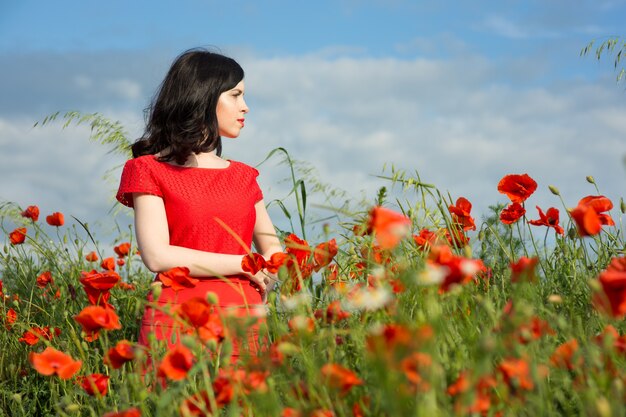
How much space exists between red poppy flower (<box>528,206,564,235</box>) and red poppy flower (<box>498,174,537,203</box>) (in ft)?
0.54

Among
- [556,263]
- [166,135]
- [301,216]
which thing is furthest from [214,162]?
[556,263]

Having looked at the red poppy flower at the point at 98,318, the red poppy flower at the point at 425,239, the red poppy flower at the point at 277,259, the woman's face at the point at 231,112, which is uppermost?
the woman's face at the point at 231,112

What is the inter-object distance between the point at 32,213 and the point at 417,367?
353 cm

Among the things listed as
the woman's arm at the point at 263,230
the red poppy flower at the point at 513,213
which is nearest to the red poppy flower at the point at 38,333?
the woman's arm at the point at 263,230

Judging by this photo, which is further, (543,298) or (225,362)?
(543,298)

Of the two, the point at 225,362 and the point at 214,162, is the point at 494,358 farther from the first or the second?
the point at 214,162

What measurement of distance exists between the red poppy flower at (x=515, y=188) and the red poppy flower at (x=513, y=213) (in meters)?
0.06

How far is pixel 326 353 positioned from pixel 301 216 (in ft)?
2.98

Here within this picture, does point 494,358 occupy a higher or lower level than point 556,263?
lower

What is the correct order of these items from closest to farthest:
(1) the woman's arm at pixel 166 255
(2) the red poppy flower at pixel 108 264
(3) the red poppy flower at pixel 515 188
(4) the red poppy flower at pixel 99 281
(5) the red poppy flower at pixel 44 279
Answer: (4) the red poppy flower at pixel 99 281 < (3) the red poppy flower at pixel 515 188 < (1) the woman's arm at pixel 166 255 < (5) the red poppy flower at pixel 44 279 < (2) the red poppy flower at pixel 108 264

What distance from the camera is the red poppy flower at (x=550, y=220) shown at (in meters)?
2.91

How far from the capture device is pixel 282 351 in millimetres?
1543

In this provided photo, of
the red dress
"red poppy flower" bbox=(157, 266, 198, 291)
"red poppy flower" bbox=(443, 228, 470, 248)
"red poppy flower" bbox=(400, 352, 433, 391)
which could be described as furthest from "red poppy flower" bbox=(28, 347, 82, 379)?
Result: "red poppy flower" bbox=(443, 228, 470, 248)

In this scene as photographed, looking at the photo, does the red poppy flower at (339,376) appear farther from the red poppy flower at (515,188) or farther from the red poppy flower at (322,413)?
the red poppy flower at (515,188)
